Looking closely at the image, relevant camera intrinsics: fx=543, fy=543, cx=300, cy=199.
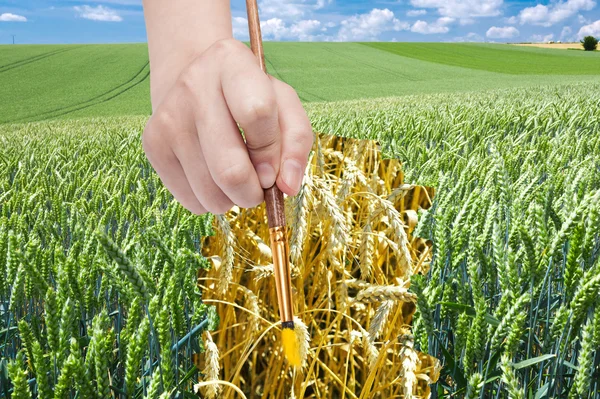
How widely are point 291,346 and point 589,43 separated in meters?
46.2

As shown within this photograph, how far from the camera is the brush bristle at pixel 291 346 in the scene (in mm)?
403

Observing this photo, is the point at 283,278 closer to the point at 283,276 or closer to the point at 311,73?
the point at 283,276

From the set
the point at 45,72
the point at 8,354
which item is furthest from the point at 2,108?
the point at 8,354

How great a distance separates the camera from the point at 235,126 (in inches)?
18.0

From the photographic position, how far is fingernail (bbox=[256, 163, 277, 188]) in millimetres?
467

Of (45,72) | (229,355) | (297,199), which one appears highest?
(45,72)

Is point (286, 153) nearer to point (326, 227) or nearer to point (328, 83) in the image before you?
point (326, 227)

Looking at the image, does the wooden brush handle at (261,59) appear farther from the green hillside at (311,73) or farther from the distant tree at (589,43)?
the distant tree at (589,43)

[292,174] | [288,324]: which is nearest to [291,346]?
[288,324]

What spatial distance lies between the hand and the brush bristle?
116 mm

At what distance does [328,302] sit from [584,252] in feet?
1.01

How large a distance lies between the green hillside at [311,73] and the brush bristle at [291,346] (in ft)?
39.7

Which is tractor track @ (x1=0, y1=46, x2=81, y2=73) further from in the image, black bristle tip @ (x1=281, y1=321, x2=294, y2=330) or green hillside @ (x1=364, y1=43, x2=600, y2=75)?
black bristle tip @ (x1=281, y1=321, x2=294, y2=330)

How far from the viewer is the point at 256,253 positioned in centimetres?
53
